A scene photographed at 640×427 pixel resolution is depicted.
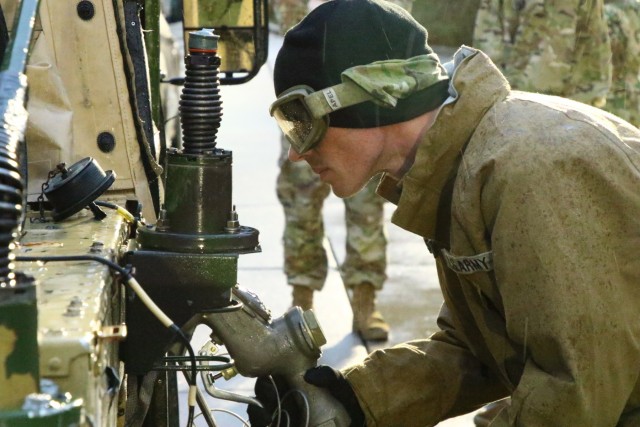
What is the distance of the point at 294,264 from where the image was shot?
6.91 meters

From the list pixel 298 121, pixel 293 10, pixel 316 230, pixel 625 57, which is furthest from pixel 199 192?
pixel 625 57

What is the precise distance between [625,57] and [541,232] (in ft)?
15.1

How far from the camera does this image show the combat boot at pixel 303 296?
6945 millimetres

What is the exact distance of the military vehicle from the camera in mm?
2008

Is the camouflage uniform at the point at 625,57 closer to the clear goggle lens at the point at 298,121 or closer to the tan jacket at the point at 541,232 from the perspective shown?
the tan jacket at the point at 541,232

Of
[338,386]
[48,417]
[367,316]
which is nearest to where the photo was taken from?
[48,417]

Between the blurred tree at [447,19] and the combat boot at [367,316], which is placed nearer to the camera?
the combat boot at [367,316]

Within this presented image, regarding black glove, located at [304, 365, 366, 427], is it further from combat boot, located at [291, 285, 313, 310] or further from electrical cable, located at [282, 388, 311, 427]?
combat boot, located at [291, 285, 313, 310]

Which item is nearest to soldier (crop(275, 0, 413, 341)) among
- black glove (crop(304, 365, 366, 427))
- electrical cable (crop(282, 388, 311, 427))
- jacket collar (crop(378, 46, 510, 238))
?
black glove (crop(304, 365, 366, 427))

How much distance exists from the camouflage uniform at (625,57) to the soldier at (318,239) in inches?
60.8

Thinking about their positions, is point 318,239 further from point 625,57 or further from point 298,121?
point 298,121

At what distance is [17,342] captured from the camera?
182 cm

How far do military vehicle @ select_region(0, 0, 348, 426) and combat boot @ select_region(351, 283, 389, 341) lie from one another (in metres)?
2.41

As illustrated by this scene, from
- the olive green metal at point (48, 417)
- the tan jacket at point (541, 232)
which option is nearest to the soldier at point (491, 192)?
the tan jacket at point (541, 232)
